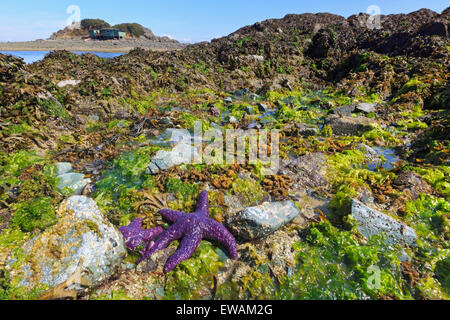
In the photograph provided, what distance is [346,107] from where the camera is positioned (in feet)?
33.1

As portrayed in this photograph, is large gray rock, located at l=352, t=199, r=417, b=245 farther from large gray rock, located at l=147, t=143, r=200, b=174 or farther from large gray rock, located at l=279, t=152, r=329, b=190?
large gray rock, located at l=147, t=143, r=200, b=174

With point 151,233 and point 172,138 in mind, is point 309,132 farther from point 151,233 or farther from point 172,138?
point 151,233

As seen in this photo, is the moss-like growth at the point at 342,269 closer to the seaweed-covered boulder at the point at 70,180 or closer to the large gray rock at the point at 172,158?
the large gray rock at the point at 172,158

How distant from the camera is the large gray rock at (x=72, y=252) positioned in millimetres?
2602

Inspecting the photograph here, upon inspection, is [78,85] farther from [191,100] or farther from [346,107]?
[346,107]

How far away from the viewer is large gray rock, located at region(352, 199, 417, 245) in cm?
348

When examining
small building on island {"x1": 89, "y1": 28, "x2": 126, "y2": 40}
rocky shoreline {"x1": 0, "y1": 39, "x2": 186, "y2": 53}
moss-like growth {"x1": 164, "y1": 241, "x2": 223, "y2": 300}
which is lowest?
moss-like growth {"x1": 164, "y1": 241, "x2": 223, "y2": 300}

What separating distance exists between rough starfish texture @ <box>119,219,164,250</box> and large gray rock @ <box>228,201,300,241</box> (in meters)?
1.20

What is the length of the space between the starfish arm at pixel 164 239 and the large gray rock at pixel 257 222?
83 cm

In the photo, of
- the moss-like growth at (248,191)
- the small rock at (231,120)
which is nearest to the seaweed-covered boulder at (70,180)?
the moss-like growth at (248,191)

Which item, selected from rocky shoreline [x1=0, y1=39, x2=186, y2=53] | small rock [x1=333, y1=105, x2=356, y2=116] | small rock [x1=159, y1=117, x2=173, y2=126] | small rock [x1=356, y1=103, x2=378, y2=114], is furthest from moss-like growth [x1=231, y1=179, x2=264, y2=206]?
rocky shoreline [x1=0, y1=39, x2=186, y2=53]

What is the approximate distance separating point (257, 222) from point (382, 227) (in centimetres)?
206

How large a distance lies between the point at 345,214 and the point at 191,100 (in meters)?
9.84
